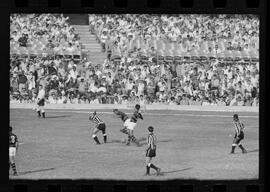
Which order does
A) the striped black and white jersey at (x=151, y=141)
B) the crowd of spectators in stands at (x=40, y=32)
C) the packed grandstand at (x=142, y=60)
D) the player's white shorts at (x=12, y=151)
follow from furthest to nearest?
the packed grandstand at (x=142, y=60)
the crowd of spectators in stands at (x=40, y=32)
the striped black and white jersey at (x=151, y=141)
the player's white shorts at (x=12, y=151)

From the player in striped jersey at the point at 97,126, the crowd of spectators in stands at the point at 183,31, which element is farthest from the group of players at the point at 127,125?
the crowd of spectators in stands at the point at 183,31

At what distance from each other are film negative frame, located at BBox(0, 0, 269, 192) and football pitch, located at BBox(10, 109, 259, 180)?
0.13 metres

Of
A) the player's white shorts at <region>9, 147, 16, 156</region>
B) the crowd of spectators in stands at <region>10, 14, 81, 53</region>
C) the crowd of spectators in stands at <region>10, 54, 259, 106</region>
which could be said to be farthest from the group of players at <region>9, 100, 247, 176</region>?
the player's white shorts at <region>9, 147, 16, 156</region>

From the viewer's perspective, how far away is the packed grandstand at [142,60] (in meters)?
14.0

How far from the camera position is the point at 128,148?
14.1m

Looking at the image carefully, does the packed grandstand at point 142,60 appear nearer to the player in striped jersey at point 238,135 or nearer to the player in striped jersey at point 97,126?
the player in striped jersey at point 97,126

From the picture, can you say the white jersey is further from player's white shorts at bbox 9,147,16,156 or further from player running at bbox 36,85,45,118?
player's white shorts at bbox 9,147,16,156

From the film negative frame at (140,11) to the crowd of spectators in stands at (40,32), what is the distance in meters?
0.15

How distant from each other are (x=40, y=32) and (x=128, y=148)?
2696 millimetres

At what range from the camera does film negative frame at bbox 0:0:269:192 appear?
13.5 m

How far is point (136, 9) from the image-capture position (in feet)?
44.8

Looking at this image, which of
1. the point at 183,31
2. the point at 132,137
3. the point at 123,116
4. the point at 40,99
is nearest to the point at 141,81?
the point at 123,116

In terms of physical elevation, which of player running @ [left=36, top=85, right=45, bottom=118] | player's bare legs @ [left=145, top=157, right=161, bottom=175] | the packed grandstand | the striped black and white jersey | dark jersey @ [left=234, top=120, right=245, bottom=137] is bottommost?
player's bare legs @ [left=145, top=157, right=161, bottom=175]

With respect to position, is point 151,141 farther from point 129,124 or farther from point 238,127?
point 238,127
